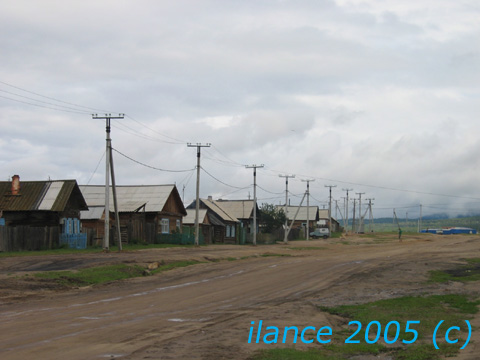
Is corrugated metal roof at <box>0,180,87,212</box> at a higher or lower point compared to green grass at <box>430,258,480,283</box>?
higher

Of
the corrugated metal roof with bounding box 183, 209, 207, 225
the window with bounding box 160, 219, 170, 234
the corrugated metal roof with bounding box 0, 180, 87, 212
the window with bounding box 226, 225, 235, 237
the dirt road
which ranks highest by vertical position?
the corrugated metal roof with bounding box 0, 180, 87, 212

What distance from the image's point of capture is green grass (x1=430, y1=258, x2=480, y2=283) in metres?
24.5

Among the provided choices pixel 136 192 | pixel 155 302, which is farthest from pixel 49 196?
pixel 155 302

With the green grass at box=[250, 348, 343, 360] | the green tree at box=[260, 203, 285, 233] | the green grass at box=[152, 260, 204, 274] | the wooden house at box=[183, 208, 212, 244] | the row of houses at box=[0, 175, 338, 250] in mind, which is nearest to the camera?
the green grass at box=[250, 348, 343, 360]

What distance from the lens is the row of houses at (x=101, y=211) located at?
1620 inches

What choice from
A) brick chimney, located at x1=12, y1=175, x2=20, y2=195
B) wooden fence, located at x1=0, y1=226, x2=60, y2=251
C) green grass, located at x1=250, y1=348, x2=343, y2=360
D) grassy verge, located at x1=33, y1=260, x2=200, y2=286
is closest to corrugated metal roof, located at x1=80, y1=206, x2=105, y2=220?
brick chimney, located at x1=12, y1=175, x2=20, y2=195

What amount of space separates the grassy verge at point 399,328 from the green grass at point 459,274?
6.42 m

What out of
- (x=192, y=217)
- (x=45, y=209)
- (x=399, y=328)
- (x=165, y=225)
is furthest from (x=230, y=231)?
(x=399, y=328)

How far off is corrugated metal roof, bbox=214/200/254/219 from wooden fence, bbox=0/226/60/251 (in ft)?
158

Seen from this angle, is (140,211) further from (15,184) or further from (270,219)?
(270,219)

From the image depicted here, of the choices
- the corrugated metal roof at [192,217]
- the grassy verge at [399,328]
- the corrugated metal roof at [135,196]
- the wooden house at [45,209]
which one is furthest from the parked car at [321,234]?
the grassy verge at [399,328]

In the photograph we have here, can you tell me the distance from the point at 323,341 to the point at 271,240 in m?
65.0

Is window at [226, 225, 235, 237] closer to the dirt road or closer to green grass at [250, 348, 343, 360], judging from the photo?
the dirt road

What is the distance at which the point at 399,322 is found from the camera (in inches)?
533
